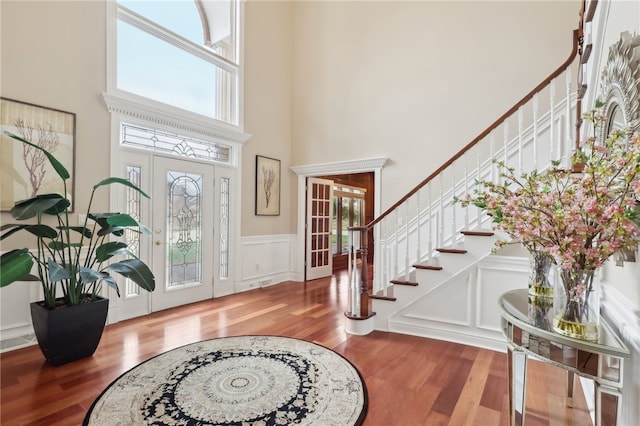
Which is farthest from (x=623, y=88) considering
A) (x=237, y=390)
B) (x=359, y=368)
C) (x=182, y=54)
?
(x=182, y=54)

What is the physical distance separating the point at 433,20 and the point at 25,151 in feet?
16.8

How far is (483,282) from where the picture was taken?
294 centimetres

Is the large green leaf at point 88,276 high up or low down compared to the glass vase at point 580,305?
down

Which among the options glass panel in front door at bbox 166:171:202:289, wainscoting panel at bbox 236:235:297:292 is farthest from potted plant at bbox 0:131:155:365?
wainscoting panel at bbox 236:235:297:292

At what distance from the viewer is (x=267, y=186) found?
5.48 m

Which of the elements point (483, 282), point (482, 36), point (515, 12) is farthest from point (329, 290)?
point (515, 12)

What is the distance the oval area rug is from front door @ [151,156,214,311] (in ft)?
5.01

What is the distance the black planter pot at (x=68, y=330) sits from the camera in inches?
98.1

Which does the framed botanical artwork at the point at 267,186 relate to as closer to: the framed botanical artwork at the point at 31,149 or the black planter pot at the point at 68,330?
the framed botanical artwork at the point at 31,149

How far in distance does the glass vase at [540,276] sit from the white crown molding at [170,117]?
4112mm

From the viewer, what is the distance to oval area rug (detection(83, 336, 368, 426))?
1.88 meters

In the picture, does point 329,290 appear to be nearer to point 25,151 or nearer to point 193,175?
point 193,175

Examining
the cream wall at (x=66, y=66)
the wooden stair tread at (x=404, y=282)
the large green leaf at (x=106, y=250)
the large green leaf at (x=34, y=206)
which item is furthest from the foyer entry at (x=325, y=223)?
the large green leaf at (x=34, y=206)

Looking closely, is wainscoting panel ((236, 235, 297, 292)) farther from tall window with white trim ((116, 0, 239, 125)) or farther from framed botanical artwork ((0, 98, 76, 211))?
framed botanical artwork ((0, 98, 76, 211))
